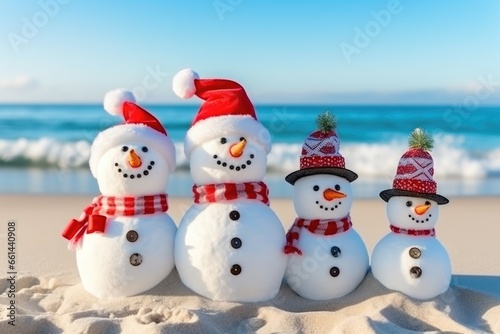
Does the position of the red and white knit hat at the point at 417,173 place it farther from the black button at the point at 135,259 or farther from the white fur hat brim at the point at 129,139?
the black button at the point at 135,259

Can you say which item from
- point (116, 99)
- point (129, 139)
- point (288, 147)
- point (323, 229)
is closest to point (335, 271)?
point (323, 229)

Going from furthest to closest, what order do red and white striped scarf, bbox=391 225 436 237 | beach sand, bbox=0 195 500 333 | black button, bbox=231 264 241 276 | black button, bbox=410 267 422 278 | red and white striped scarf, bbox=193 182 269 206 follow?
red and white striped scarf, bbox=391 225 436 237 → black button, bbox=410 267 422 278 → red and white striped scarf, bbox=193 182 269 206 → black button, bbox=231 264 241 276 → beach sand, bbox=0 195 500 333

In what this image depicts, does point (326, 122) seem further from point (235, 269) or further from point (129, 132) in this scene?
point (129, 132)

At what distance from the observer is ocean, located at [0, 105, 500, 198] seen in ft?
33.4

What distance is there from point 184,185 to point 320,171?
5773 millimetres

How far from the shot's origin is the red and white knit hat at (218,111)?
404 cm

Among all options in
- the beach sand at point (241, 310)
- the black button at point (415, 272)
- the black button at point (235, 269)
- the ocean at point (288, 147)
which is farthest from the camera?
the ocean at point (288, 147)

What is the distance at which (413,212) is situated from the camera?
13.7 ft

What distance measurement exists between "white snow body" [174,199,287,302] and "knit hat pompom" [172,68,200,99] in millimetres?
687

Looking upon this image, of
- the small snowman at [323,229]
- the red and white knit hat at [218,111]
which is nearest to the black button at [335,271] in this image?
→ the small snowman at [323,229]

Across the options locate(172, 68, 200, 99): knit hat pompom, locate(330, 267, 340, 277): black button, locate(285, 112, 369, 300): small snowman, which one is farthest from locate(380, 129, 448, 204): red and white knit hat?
locate(172, 68, 200, 99): knit hat pompom

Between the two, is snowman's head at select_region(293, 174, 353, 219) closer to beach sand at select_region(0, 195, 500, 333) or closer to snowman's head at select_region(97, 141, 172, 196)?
beach sand at select_region(0, 195, 500, 333)

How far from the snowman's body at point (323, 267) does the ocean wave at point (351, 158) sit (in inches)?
285

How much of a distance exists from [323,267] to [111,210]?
4.36ft
